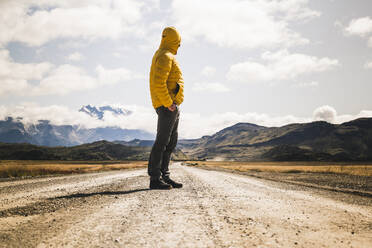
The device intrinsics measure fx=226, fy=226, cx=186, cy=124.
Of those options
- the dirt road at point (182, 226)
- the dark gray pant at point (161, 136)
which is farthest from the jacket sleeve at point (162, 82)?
the dirt road at point (182, 226)

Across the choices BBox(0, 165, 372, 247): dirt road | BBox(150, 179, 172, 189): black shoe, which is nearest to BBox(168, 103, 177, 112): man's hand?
BBox(150, 179, 172, 189): black shoe

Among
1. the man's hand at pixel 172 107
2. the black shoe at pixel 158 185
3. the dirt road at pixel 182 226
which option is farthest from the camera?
the man's hand at pixel 172 107

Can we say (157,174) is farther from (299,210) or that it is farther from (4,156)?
(4,156)

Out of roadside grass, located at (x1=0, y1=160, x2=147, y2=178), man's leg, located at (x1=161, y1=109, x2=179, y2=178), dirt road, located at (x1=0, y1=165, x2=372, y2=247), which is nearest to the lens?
dirt road, located at (x1=0, y1=165, x2=372, y2=247)

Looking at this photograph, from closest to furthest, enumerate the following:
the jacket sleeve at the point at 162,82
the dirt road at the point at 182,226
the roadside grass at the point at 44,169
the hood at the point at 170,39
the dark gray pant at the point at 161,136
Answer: the dirt road at the point at 182,226 < the jacket sleeve at the point at 162,82 < the dark gray pant at the point at 161,136 < the hood at the point at 170,39 < the roadside grass at the point at 44,169

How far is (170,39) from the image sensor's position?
252 inches

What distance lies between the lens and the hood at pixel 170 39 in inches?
251

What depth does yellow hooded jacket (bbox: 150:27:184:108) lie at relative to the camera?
5773 millimetres

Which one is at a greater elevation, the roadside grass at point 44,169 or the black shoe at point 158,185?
the black shoe at point 158,185

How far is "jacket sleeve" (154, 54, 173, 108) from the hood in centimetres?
77

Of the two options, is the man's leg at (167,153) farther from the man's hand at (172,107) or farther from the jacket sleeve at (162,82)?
the jacket sleeve at (162,82)

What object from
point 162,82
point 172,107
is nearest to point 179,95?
point 172,107

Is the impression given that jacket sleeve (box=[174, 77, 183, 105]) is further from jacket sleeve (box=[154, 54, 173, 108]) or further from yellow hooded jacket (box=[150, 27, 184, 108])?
jacket sleeve (box=[154, 54, 173, 108])

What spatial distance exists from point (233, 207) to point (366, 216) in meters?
1.71
